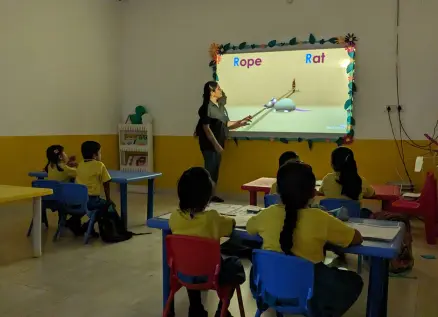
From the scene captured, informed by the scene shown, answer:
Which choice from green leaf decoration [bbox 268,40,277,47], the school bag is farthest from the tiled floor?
green leaf decoration [bbox 268,40,277,47]

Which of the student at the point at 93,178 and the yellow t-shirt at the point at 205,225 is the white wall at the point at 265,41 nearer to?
the student at the point at 93,178

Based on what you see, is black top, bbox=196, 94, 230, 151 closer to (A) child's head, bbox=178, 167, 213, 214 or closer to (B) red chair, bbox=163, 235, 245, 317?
(A) child's head, bbox=178, 167, 213, 214

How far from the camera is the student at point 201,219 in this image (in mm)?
2195

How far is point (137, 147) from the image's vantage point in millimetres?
7188

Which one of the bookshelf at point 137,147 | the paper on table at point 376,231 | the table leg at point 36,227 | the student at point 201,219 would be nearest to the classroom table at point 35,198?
the table leg at point 36,227

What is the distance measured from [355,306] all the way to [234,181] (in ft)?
13.1

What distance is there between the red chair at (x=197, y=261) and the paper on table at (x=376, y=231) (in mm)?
681

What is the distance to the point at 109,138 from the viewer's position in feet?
23.9

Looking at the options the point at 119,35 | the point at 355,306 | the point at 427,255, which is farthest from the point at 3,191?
the point at 119,35

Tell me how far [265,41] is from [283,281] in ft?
16.2

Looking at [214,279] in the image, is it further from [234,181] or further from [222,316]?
[234,181]

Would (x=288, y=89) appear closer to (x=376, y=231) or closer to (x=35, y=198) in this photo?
(x=35, y=198)

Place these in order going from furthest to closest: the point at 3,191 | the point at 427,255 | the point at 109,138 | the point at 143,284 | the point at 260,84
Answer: the point at 109,138
the point at 260,84
the point at 427,255
the point at 3,191
the point at 143,284

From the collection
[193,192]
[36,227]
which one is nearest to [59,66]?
[36,227]
